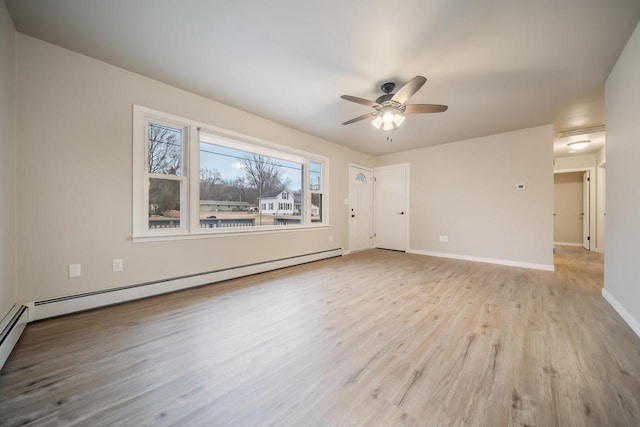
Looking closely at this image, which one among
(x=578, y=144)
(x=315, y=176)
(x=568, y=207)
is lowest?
(x=568, y=207)

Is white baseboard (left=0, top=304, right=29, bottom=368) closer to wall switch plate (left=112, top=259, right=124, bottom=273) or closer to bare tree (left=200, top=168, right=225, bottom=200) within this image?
wall switch plate (left=112, top=259, right=124, bottom=273)

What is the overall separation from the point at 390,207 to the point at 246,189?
3764mm

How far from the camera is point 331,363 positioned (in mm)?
1569

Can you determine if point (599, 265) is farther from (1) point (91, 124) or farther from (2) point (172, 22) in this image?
(1) point (91, 124)

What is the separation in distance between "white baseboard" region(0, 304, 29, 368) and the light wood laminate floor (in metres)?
0.07

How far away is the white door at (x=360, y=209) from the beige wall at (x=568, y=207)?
5.45m

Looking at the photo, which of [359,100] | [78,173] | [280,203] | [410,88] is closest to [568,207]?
[410,88]

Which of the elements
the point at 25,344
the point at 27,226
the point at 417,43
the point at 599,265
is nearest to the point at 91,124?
the point at 27,226

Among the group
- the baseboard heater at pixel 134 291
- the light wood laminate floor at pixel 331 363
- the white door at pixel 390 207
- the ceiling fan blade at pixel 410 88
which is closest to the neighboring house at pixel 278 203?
the baseboard heater at pixel 134 291

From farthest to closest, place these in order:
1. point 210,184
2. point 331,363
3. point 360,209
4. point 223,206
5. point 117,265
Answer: point 360,209 → point 223,206 → point 210,184 → point 117,265 → point 331,363

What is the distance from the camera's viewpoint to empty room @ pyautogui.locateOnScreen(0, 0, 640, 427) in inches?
52.6

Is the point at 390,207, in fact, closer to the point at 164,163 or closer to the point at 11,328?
the point at 164,163

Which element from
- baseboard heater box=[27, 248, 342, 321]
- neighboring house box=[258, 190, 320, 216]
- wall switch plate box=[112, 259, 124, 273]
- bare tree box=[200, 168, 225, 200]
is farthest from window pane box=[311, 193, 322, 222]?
wall switch plate box=[112, 259, 124, 273]

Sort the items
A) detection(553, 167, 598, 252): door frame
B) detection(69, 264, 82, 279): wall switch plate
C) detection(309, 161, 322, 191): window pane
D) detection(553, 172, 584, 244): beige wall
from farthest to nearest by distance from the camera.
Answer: detection(553, 172, 584, 244): beige wall, detection(553, 167, 598, 252): door frame, detection(309, 161, 322, 191): window pane, detection(69, 264, 82, 279): wall switch plate
